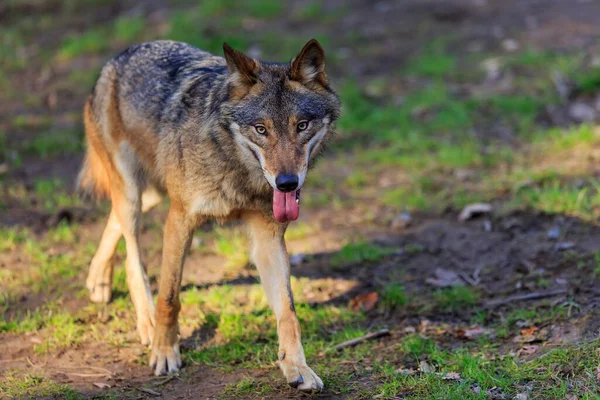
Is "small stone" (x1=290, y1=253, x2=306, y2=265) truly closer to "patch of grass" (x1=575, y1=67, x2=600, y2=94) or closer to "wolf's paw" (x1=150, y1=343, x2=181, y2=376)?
"wolf's paw" (x1=150, y1=343, x2=181, y2=376)

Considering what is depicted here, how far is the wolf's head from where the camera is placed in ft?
14.4

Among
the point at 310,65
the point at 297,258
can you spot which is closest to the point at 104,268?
the point at 297,258

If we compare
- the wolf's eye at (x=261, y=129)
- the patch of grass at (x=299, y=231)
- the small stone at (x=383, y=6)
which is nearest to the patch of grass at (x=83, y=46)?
the small stone at (x=383, y=6)

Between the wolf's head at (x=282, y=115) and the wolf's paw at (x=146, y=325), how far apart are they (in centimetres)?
139

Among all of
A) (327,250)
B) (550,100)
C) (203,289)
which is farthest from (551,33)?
(203,289)

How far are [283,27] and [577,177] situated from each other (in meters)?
5.38

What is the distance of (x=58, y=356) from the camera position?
16.9 ft

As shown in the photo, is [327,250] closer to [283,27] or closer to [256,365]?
[256,365]

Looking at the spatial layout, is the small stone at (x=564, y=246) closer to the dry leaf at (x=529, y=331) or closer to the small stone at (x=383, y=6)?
the dry leaf at (x=529, y=331)

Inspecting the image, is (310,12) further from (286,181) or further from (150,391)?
(150,391)

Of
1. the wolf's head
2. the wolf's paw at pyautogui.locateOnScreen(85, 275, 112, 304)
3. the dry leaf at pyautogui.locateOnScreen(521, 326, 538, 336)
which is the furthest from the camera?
the wolf's paw at pyautogui.locateOnScreen(85, 275, 112, 304)

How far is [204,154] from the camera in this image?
16.0 ft

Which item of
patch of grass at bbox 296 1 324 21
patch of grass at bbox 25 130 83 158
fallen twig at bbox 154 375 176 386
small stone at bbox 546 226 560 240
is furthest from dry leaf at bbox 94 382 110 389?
patch of grass at bbox 296 1 324 21

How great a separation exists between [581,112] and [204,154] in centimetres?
527
